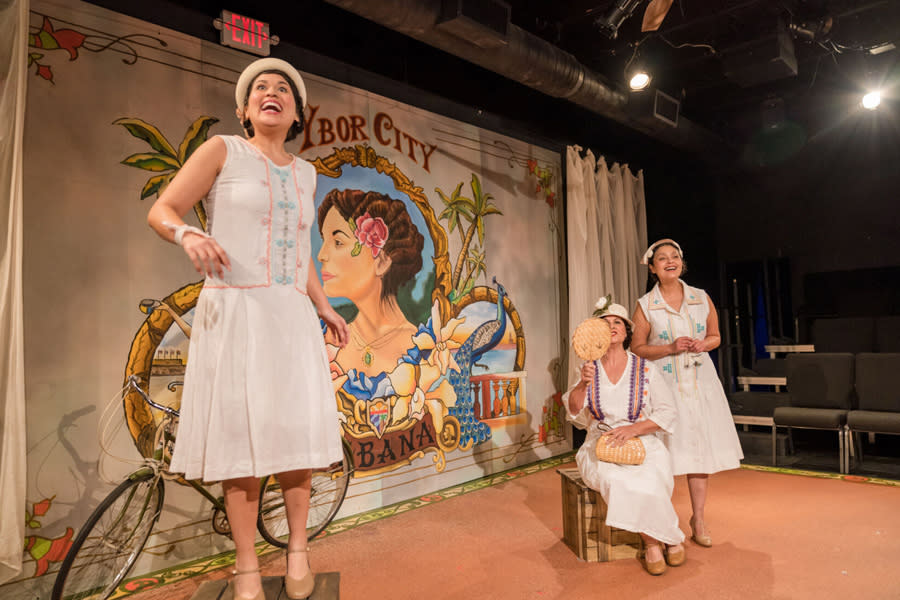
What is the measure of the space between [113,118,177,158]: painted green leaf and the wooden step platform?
238 centimetres

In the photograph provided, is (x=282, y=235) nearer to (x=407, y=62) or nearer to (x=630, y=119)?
(x=407, y=62)

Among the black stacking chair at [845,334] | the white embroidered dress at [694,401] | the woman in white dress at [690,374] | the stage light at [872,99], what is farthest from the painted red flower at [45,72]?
the black stacking chair at [845,334]

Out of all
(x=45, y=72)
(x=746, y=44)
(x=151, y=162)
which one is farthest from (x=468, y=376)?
(x=746, y=44)

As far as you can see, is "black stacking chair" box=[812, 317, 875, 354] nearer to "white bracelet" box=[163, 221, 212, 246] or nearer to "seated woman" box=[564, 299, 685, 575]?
"seated woman" box=[564, 299, 685, 575]

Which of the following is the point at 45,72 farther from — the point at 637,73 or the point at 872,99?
the point at 872,99

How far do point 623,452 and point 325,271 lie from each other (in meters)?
2.21

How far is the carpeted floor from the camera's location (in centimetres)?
273

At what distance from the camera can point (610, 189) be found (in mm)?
6562

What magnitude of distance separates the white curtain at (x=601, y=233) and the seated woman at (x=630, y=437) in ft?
7.97

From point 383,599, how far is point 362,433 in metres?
1.53

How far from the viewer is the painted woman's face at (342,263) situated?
404 cm

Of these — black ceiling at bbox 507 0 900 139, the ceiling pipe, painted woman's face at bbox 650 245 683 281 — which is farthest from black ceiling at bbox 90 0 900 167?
painted woman's face at bbox 650 245 683 281

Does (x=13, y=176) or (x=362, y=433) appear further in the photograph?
(x=362, y=433)

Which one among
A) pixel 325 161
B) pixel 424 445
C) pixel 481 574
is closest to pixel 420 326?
pixel 424 445
